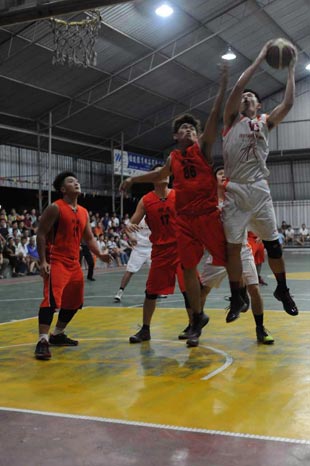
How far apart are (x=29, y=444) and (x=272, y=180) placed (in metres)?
34.2

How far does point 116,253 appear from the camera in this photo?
21.4 meters

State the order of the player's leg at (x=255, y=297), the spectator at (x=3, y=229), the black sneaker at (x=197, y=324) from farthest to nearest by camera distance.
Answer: the spectator at (x=3, y=229), the player's leg at (x=255, y=297), the black sneaker at (x=197, y=324)

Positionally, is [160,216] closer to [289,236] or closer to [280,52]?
[280,52]

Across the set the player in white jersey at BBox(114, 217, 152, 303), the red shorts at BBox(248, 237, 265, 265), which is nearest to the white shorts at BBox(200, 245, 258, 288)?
the red shorts at BBox(248, 237, 265, 265)

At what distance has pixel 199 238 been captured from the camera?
17.0 feet

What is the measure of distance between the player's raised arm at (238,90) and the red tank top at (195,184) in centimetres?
42

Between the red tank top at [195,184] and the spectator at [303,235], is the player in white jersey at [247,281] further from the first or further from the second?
the spectator at [303,235]

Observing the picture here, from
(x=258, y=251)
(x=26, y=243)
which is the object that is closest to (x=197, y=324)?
(x=258, y=251)

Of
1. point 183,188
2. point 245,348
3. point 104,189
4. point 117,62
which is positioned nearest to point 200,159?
point 183,188

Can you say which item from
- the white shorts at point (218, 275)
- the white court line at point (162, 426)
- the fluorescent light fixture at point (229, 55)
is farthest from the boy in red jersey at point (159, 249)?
the fluorescent light fixture at point (229, 55)

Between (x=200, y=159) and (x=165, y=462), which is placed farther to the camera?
(x=200, y=159)

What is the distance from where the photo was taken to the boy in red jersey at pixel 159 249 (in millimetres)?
6117

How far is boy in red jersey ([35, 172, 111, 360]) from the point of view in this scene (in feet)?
18.1

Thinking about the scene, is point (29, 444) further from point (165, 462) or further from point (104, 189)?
point (104, 189)
